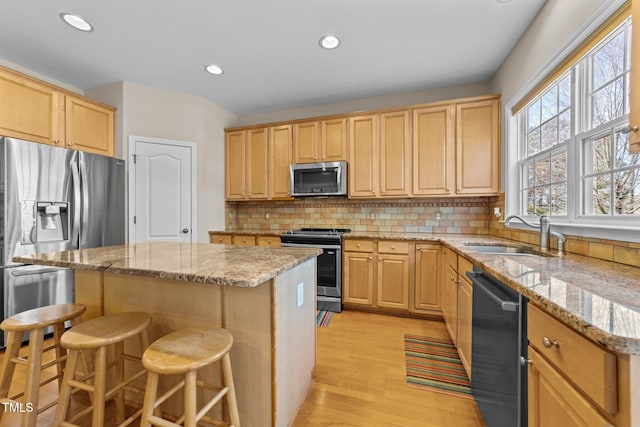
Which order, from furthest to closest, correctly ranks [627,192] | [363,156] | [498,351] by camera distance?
[363,156] < [627,192] < [498,351]

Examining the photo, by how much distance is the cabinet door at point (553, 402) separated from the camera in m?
0.65

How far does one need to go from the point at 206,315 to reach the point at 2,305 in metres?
2.17

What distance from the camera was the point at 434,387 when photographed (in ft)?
5.56

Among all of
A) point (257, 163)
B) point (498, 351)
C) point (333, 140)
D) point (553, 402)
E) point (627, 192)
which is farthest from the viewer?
point (257, 163)

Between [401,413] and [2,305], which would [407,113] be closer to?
[401,413]

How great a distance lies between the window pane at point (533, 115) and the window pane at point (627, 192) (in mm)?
1048

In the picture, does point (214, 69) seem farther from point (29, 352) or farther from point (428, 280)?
point (428, 280)

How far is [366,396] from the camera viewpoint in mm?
1617

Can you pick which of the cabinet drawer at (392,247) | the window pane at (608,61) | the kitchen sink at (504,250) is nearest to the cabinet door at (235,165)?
the cabinet drawer at (392,247)

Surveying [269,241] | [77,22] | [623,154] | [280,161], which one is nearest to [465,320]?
[623,154]

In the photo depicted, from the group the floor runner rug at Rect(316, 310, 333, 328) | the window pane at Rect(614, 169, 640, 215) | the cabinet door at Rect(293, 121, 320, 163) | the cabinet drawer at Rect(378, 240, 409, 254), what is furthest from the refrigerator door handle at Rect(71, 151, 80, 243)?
the window pane at Rect(614, 169, 640, 215)

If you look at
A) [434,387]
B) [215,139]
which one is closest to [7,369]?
[434,387]

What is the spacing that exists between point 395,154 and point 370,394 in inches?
95.7

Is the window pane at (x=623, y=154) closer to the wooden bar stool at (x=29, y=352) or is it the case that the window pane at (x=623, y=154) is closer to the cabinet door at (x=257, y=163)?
the wooden bar stool at (x=29, y=352)
